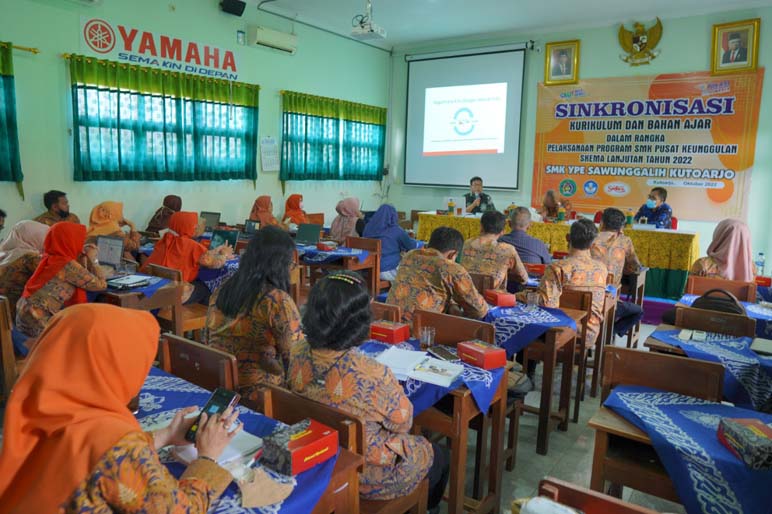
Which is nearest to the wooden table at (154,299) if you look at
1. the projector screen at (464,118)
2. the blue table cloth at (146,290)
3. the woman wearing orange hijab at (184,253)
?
the blue table cloth at (146,290)

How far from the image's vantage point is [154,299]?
347 centimetres

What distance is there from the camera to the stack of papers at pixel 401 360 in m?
2.06

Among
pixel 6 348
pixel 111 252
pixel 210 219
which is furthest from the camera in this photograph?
pixel 210 219

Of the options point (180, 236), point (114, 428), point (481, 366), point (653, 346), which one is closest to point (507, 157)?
point (180, 236)

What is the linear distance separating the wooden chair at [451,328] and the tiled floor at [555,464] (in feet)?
2.47

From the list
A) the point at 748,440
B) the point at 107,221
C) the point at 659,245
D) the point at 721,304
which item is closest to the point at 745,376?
the point at 721,304

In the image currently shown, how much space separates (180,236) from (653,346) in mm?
3395

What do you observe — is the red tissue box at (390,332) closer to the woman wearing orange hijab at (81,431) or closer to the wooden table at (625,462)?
the wooden table at (625,462)

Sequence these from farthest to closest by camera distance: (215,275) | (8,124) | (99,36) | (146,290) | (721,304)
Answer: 1. (99,36)
2. (8,124)
3. (215,275)
4. (146,290)
5. (721,304)

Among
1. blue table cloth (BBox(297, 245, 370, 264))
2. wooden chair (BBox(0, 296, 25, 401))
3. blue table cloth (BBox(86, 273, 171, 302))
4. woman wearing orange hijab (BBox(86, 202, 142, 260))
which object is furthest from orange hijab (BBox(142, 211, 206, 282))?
wooden chair (BBox(0, 296, 25, 401))

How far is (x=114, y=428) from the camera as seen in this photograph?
103 cm

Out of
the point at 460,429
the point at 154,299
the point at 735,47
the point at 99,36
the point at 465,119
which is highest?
the point at 735,47

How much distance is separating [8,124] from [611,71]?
7.83 meters

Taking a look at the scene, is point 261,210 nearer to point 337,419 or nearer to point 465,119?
point 465,119
